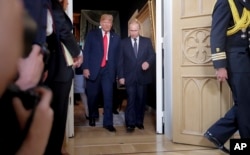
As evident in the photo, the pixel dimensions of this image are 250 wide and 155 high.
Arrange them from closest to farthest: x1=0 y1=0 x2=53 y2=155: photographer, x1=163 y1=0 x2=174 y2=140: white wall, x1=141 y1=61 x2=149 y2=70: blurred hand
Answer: x1=0 y1=0 x2=53 y2=155: photographer → x1=163 y1=0 x2=174 y2=140: white wall → x1=141 y1=61 x2=149 y2=70: blurred hand

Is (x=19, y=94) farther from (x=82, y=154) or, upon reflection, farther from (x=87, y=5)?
(x=87, y=5)

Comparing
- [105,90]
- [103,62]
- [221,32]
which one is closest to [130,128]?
[105,90]

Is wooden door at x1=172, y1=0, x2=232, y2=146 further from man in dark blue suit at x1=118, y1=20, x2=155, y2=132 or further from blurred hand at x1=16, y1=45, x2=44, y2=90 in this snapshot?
blurred hand at x1=16, y1=45, x2=44, y2=90

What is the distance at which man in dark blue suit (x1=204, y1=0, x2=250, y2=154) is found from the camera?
62.7 inches

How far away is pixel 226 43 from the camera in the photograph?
1670 mm

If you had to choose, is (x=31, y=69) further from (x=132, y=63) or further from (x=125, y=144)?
(x=132, y=63)

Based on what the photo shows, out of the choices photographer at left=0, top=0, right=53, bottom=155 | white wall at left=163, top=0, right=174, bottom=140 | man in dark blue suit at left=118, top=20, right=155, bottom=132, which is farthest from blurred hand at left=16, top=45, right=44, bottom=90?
man in dark blue suit at left=118, top=20, right=155, bottom=132

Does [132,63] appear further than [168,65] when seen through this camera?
Yes

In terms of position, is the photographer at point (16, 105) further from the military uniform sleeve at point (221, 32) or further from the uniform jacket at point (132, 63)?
the uniform jacket at point (132, 63)

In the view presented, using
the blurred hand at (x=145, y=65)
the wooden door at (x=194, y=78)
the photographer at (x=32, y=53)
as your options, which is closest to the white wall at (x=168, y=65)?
the wooden door at (x=194, y=78)

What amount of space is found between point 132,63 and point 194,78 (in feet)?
2.71

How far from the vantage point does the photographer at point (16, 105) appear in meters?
0.24

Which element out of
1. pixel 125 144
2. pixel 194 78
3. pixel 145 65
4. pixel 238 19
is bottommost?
pixel 125 144

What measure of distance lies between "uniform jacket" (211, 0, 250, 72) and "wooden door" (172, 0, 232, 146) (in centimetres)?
35
